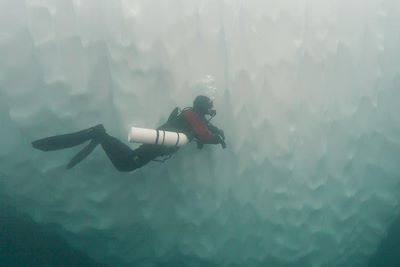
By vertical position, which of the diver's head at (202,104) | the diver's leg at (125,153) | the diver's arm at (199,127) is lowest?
the diver's leg at (125,153)

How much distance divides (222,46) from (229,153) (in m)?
1.48

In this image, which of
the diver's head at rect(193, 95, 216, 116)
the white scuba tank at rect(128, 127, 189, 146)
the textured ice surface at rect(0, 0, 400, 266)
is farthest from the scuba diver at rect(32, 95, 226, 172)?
the textured ice surface at rect(0, 0, 400, 266)

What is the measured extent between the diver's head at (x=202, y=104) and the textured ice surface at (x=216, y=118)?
37cm

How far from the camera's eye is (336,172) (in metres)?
6.59

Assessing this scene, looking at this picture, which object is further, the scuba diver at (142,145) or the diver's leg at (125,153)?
the diver's leg at (125,153)

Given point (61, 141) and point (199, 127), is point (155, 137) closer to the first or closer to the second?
point (199, 127)

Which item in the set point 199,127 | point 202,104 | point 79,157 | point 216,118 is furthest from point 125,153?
point 216,118

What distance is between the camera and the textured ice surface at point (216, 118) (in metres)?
5.23

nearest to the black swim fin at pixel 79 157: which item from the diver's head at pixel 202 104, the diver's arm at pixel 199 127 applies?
the diver's arm at pixel 199 127

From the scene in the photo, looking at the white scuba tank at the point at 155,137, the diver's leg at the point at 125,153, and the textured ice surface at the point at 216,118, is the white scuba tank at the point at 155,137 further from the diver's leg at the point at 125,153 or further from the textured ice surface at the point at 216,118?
the textured ice surface at the point at 216,118

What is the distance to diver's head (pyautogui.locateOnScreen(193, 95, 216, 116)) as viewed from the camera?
5223mm

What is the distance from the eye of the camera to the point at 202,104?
17.1ft

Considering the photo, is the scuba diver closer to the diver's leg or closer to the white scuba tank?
the diver's leg

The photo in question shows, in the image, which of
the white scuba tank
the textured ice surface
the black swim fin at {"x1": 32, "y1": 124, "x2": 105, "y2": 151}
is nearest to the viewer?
→ the white scuba tank
